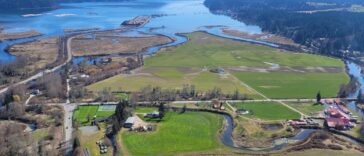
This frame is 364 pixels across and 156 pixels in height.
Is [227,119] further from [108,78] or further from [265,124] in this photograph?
[108,78]

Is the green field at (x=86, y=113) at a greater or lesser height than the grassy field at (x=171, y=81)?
lesser

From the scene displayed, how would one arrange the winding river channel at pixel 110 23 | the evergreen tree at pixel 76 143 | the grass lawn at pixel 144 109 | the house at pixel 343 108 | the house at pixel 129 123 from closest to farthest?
the evergreen tree at pixel 76 143
the house at pixel 129 123
the grass lawn at pixel 144 109
the house at pixel 343 108
the winding river channel at pixel 110 23

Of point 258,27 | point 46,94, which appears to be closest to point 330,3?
point 258,27

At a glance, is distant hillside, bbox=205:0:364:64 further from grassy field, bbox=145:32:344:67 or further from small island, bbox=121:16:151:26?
small island, bbox=121:16:151:26

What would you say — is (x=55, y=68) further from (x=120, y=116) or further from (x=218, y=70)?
(x=120, y=116)

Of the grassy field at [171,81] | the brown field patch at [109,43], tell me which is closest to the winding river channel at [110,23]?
the brown field patch at [109,43]

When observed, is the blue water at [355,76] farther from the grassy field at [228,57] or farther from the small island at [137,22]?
the small island at [137,22]
